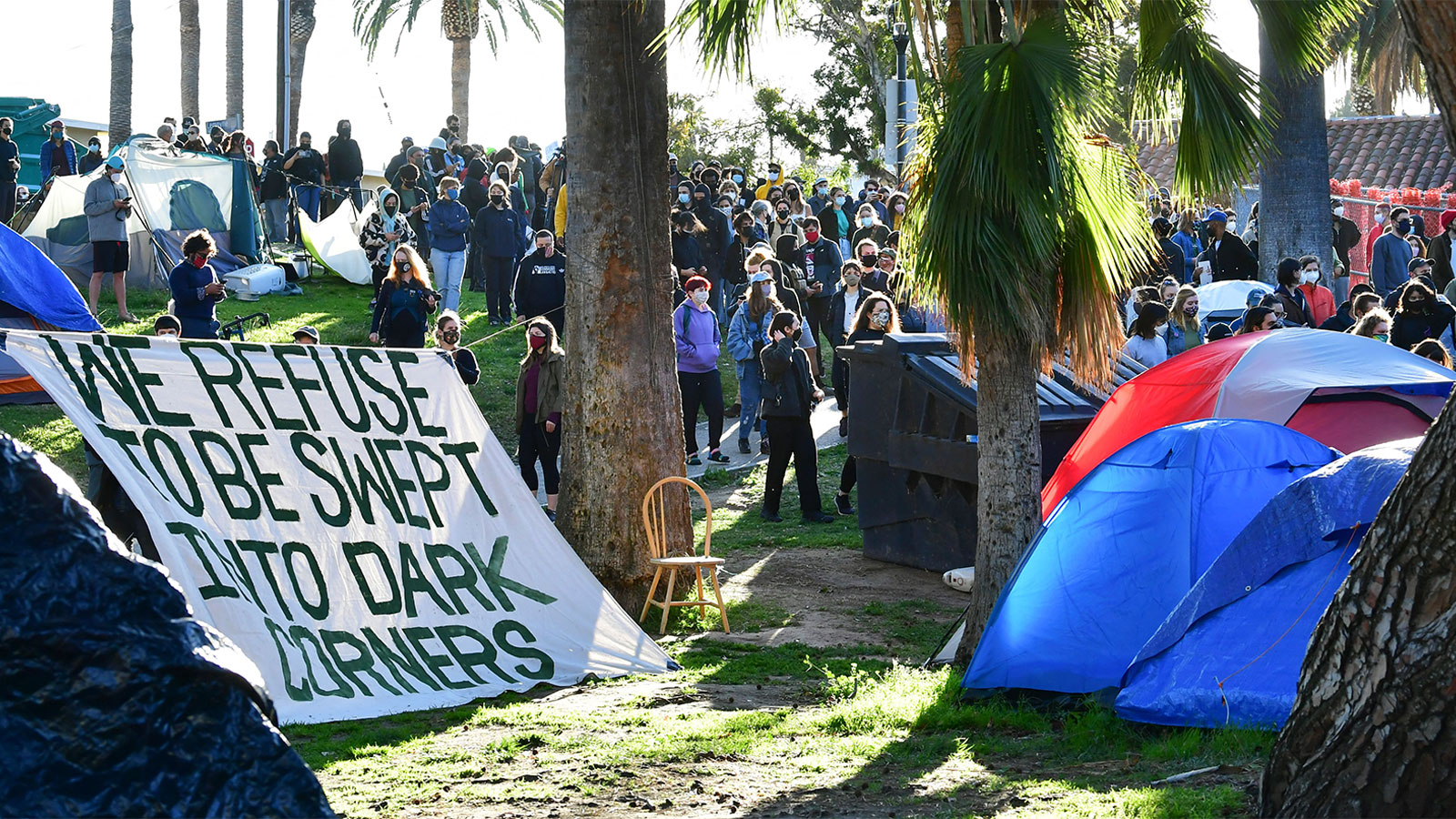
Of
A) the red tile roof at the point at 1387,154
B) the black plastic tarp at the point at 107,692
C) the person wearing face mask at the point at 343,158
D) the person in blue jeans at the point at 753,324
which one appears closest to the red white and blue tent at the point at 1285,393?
the person in blue jeans at the point at 753,324

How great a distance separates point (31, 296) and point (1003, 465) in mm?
10366

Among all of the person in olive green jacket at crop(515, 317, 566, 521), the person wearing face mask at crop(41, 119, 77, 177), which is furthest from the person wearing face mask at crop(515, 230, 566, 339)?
the person wearing face mask at crop(41, 119, 77, 177)

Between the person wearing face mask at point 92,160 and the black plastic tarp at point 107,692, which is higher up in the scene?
the person wearing face mask at point 92,160

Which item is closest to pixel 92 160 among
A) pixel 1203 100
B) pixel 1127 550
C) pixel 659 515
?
pixel 659 515

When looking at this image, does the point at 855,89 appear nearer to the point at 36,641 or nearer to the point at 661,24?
the point at 661,24

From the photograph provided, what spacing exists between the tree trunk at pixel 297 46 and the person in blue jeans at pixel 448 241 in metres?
12.1

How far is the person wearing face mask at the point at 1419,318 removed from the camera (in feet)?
47.6

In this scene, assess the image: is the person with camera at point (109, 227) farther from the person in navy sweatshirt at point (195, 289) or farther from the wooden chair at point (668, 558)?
the wooden chair at point (668, 558)

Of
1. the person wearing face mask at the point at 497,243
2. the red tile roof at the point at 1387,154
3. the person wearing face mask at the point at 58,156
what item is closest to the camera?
the person wearing face mask at the point at 497,243

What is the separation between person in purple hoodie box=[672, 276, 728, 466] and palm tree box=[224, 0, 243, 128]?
20.4 meters

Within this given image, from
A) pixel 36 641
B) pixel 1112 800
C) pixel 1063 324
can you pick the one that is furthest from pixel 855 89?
pixel 36 641

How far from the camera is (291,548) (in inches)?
327

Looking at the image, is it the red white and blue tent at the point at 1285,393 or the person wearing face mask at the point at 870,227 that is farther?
the person wearing face mask at the point at 870,227

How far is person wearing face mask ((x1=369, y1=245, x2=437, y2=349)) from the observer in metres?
14.7
